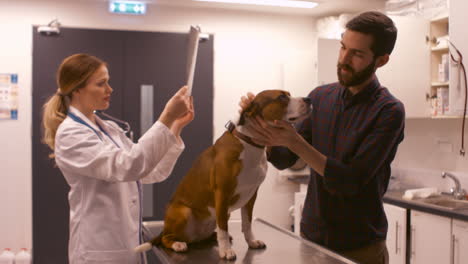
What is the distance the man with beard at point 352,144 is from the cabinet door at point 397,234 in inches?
67.7

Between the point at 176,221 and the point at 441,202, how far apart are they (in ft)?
8.11

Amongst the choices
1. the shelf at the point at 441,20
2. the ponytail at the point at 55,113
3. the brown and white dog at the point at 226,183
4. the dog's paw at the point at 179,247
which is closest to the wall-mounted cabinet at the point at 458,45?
the shelf at the point at 441,20

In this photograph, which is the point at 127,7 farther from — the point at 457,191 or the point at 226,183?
the point at 226,183

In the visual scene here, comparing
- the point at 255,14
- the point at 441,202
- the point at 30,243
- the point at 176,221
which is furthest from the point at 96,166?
the point at 255,14

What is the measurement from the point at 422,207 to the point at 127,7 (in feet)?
10.4

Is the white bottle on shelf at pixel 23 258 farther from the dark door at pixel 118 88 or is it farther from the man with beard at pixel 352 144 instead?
the man with beard at pixel 352 144

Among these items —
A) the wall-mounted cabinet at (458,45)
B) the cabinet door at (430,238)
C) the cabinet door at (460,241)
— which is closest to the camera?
the cabinet door at (460,241)

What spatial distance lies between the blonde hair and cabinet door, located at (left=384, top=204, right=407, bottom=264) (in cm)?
252

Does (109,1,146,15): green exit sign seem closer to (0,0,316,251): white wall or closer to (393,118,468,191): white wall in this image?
(0,0,316,251): white wall

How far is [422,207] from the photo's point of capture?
11.0ft

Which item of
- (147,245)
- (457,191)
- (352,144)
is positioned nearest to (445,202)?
(457,191)

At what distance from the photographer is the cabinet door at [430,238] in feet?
10.4

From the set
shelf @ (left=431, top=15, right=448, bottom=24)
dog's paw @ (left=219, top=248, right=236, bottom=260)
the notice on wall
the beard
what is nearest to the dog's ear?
the beard

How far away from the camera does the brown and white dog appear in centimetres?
169
